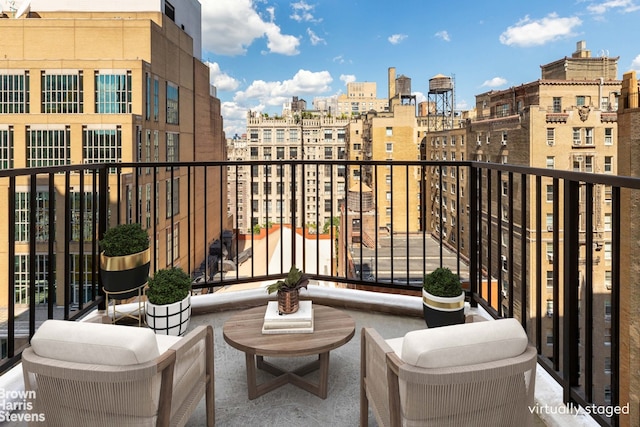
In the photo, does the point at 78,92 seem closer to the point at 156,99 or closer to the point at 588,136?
the point at 156,99

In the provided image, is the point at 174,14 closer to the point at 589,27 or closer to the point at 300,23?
the point at 300,23

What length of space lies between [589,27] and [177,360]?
3508 cm

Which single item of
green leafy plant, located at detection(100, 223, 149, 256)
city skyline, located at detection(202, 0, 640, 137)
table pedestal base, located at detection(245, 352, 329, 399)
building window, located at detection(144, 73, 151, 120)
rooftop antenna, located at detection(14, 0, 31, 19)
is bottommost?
table pedestal base, located at detection(245, 352, 329, 399)

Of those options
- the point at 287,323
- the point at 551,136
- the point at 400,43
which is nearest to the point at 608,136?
the point at 551,136

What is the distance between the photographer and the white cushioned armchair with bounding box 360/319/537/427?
1082 mm

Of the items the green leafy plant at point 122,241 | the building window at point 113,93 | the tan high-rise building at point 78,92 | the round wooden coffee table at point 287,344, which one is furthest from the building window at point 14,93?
the round wooden coffee table at point 287,344

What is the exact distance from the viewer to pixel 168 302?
89.8 inches

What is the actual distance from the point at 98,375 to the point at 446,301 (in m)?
1.72

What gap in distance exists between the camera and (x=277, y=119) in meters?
41.3

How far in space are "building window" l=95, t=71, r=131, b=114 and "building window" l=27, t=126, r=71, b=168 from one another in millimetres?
1771

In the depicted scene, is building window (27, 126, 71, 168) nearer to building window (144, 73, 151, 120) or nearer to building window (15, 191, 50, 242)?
building window (15, 191, 50, 242)

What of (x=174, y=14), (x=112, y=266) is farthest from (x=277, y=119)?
(x=112, y=266)

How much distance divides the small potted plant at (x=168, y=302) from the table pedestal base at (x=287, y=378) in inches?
25.4

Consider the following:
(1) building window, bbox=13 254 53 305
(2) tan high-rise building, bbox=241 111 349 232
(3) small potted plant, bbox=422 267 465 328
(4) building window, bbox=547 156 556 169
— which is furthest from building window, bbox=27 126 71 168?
(4) building window, bbox=547 156 556 169
